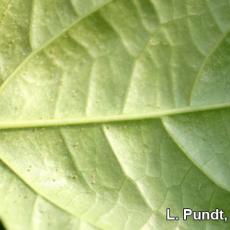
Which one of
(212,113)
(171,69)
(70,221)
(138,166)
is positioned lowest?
(70,221)

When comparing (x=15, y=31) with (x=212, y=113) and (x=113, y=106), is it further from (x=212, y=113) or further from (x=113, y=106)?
(x=212, y=113)

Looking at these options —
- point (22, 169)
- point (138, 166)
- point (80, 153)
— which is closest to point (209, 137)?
point (138, 166)

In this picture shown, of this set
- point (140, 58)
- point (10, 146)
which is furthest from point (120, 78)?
point (10, 146)

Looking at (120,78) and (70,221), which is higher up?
(120,78)

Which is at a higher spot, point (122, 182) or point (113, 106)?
point (113, 106)

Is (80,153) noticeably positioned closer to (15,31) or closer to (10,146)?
(10,146)

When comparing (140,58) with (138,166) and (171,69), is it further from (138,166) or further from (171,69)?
(138,166)
